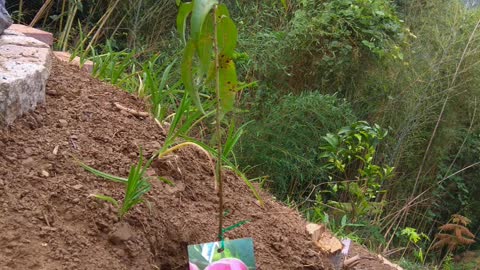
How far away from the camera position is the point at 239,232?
223cm

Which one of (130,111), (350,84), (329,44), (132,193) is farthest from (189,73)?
(350,84)

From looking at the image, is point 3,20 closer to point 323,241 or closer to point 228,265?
point 323,241

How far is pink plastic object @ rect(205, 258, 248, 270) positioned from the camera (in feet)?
5.97

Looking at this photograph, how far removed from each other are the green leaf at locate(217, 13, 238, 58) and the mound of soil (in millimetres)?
505

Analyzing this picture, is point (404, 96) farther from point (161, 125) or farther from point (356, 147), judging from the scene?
point (161, 125)

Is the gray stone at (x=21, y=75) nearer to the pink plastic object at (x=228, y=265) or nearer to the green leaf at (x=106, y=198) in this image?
the green leaf at (x=106, y=198)

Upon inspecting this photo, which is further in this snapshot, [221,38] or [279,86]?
[279,86]

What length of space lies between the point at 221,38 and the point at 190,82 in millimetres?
168

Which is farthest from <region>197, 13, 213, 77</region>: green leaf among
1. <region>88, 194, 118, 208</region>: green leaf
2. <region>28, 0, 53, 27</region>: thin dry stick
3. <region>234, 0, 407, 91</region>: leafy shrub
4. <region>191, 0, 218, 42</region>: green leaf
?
<region>234, 0, 407, 91</region>: leafy shrub

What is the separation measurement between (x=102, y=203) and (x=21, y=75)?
591 mm

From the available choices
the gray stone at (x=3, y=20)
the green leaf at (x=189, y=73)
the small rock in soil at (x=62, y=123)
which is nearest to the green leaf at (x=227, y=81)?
the green leaf at (x=189, y=73)

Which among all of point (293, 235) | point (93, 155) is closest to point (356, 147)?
point (293, 235)

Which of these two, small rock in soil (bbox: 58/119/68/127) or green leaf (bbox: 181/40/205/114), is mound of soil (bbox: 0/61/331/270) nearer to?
small rock in soil (bbox: 58/119/68/127)

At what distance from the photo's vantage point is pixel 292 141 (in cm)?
436
